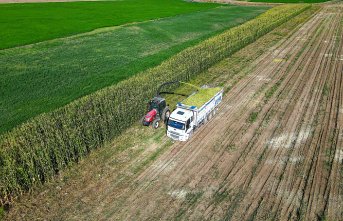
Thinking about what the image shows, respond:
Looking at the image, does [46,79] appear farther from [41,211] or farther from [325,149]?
[325,149]

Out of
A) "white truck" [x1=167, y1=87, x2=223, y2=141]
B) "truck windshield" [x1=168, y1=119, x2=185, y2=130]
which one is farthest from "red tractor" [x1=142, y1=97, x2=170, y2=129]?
"truck windshield" [x1=168, y1=119, x2=185, y2=130]

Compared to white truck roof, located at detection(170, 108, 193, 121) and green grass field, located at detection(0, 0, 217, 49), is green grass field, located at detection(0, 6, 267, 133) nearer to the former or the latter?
green grass field, located at detection(0, 0, 217, 49)

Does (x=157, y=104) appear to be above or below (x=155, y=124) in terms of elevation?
above

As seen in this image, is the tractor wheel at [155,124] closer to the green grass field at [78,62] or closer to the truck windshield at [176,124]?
the truck windshield at [176,124]

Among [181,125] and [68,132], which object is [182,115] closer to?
[181,125]

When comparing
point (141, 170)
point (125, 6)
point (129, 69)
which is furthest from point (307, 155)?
point (125, 6)

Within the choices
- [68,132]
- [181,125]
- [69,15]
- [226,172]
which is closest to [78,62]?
[68,132]

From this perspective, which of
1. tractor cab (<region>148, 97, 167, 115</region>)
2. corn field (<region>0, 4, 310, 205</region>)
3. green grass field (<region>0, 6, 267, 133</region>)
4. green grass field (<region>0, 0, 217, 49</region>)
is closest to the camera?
corn field (<region>0, 4, 310, 205</region>)
